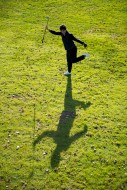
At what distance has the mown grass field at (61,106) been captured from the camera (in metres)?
9.78

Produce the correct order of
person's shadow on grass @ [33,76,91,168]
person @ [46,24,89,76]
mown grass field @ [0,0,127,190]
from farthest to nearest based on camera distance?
person @ [46,24,89,76] < person's shadow on grass @ [33,76,91,168] < mown grass field @ [0,0,127,190]

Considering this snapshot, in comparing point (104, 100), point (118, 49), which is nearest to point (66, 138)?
point (104, 100)

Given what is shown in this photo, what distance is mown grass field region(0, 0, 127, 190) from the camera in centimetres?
978

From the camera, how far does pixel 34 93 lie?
1327 centimetres

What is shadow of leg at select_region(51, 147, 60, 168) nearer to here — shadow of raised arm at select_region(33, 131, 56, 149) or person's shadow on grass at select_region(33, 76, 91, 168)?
person's shadow on grass at select_region(33, 76, 91, 168)

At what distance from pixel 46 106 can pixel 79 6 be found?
1154 centimetres

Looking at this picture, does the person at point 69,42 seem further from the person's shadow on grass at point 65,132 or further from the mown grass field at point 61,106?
the person's shadow on grass at point 65,132

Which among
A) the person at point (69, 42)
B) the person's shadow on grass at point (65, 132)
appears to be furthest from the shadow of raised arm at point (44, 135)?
the person at point (69, 42)

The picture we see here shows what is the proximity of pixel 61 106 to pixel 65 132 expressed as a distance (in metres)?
1.63

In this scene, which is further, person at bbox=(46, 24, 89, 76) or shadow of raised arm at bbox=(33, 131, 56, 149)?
person at bbox=(46, 24, 89, 76)

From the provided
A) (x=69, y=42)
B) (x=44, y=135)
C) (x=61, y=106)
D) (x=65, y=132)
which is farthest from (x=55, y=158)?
(x=69, y=42)

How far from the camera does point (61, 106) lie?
1253cm

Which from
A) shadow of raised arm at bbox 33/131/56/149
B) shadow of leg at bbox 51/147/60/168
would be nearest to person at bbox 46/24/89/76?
shadow of raised arm at bbox 33/131/56/149

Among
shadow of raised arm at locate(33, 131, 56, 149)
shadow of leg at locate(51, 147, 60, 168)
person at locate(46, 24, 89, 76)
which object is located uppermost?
person at locate(46, 24, 89, 76)
